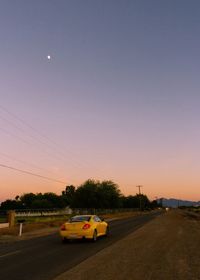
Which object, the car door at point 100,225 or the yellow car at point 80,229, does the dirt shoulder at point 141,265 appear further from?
the car door at point 100,225

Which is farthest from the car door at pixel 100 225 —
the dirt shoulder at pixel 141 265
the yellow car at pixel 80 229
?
the dirt shoulder at pixel 141 265

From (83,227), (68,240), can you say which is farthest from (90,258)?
(68,240)

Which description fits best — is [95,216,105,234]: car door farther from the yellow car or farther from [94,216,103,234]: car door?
the yellow car

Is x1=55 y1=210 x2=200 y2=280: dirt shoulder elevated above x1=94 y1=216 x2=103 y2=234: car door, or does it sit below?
below

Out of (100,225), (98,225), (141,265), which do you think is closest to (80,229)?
(98,225)

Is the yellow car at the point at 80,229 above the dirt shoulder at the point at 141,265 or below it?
above

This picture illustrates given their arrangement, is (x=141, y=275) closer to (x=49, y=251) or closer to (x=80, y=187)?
(x=49, y=251)

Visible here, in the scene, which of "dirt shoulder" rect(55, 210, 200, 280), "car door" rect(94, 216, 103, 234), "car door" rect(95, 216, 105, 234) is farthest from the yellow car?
"dirt shoulder" rect(55, 210, 200, 280)

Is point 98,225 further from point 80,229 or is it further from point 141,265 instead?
point 141,265

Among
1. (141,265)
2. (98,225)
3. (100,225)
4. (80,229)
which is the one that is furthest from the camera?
(100,225)

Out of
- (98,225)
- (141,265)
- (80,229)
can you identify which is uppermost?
(98,225)

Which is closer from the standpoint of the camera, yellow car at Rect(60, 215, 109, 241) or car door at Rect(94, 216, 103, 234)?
yellow car at Rect(60, 215, 109, 241)

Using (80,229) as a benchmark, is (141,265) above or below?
below

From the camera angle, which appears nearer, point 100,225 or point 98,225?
point 98,225
